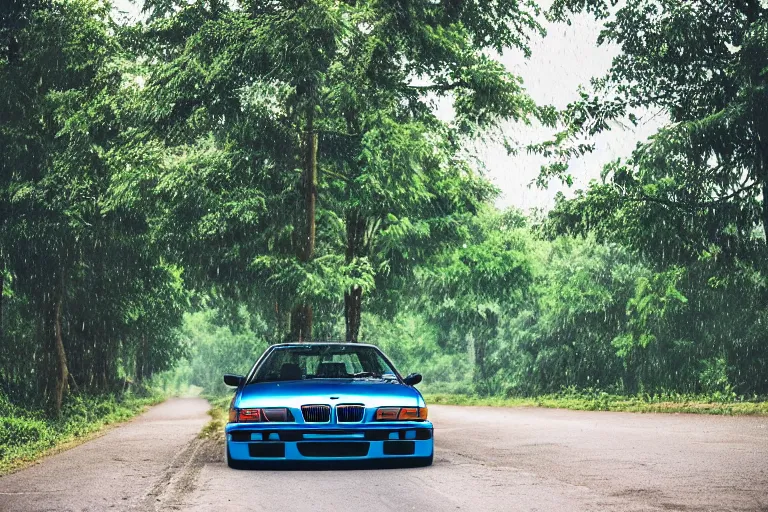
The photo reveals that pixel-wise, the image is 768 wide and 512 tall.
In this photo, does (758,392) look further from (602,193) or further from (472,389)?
(472,389)

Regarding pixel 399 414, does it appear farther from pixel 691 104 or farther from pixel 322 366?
pixel 691 104

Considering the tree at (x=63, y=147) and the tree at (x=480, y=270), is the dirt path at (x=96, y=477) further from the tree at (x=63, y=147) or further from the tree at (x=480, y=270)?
the tree at (x=480, y=270)

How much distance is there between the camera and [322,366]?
1209cm

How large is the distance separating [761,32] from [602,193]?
5.81 m

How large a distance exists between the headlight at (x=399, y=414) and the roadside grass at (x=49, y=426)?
5.54 meters

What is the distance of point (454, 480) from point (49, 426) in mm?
18973

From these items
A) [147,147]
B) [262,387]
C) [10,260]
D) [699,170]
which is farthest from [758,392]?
[262,387]

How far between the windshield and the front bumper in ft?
3.48

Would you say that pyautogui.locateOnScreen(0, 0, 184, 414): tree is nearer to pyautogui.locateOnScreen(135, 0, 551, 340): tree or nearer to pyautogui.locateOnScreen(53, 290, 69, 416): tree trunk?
pyautogui.locateOnScreen(53, 290, 69, 416): tree trunk

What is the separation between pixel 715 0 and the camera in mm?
28312

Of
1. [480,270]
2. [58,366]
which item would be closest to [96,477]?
[58,366]

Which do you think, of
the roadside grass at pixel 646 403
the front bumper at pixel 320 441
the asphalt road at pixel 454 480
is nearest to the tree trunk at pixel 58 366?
the asphalt road at pixel 454 480

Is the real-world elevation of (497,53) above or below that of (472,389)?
above

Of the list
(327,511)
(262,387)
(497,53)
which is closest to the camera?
(327,511)
